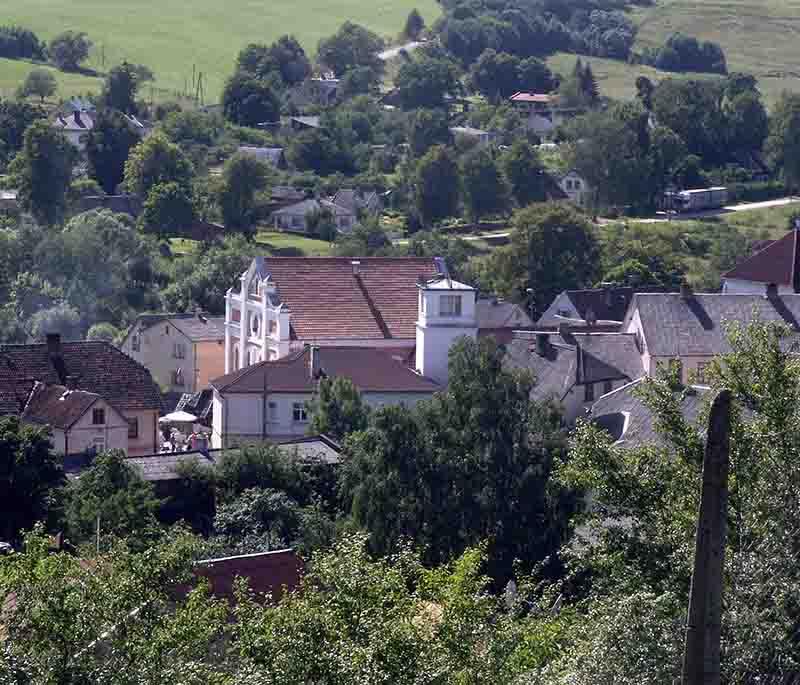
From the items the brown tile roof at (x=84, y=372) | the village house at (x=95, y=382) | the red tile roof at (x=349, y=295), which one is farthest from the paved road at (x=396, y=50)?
the village house at (x=95, y=382)

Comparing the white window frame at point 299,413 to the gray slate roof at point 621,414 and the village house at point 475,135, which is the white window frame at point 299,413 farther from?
the village house at point 475,135

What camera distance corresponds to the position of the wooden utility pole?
33.9ft

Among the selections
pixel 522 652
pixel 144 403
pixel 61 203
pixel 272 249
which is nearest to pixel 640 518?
pixel 522 652

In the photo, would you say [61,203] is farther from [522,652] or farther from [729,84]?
[522,652]

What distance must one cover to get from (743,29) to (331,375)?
97.9m

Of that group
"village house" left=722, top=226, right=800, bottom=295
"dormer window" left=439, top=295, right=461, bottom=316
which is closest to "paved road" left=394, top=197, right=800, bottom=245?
"village house" left=722, top=226, right=800, bottom=295

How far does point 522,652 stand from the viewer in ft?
55.6

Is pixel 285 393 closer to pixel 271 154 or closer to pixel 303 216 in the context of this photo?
pixel 303 216

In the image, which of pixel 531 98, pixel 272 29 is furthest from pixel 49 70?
→ pixel 531 98

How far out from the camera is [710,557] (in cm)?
1041

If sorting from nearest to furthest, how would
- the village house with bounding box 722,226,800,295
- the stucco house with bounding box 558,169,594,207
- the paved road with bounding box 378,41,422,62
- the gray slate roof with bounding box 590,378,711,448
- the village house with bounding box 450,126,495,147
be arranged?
the gray slate roof with bounding box 590,378,711,448
the village house with bounding box 722,226,800,295
the stucco house with bounding box 558,169,594,207
the village house with bounding box 450,126,495,147
the paved road with bounding box 378,41,422,62

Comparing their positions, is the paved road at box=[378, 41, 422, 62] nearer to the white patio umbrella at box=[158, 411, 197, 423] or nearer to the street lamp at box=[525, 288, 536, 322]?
the street lamp at box=[525, 288, 536, 322]

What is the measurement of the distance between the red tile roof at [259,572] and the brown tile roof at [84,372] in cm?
1620

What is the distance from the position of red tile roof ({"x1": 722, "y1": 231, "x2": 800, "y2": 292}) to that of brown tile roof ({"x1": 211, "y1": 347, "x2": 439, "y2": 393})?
47.9 feet
